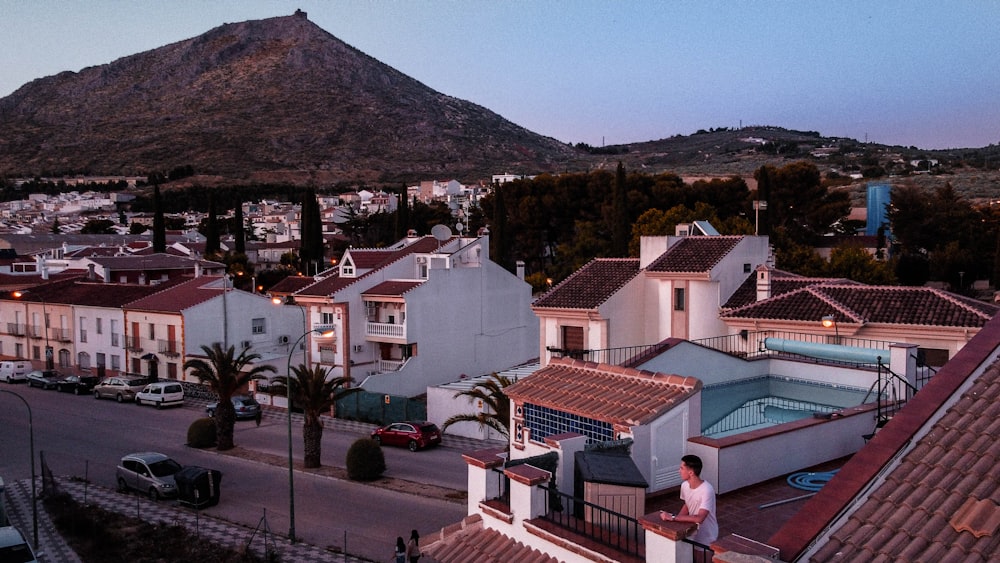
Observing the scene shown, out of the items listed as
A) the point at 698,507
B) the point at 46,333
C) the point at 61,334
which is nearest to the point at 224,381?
the point at 698,507

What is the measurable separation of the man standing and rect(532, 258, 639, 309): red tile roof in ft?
79.0

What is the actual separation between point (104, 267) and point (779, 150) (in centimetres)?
14492

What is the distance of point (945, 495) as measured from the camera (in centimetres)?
565

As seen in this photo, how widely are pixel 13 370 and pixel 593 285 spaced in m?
36.5

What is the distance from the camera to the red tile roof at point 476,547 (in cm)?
846

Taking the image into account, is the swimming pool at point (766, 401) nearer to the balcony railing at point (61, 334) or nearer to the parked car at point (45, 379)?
the parked car at point (45, 379)

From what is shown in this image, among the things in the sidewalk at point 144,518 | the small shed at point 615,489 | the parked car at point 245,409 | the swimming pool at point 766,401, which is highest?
the small shed at point 615,489

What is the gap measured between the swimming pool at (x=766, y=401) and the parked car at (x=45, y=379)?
42.9 metres

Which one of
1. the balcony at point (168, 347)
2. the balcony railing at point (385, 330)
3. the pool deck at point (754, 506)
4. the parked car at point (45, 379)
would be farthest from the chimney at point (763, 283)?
the parked car at point (45, 379)

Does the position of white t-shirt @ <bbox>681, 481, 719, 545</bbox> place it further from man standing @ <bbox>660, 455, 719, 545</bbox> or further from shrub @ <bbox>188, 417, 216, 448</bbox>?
shrub @ <bbox>188, 417, 216, 448</bbox>

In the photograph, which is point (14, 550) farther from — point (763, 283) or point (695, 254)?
point (695, 254)

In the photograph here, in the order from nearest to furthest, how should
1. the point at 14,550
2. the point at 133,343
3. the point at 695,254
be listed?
1. the point at 14,550
2. the point at 695,254
3. the point at 133,343

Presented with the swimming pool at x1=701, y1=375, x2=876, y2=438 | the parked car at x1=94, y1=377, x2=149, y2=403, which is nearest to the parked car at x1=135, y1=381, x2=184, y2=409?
the parked car at x1=94, y1=377, x2=149, y2=403

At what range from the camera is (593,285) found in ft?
108
